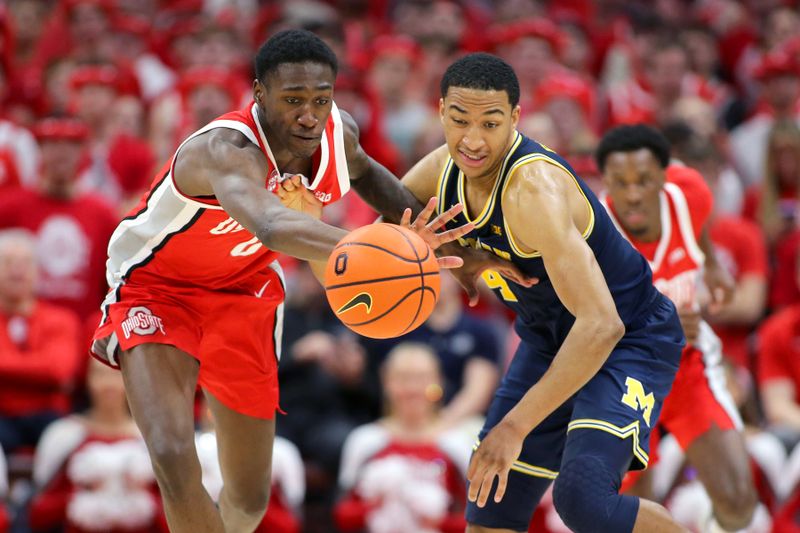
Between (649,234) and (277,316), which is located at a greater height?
(649,234)

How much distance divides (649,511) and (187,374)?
77.8 inches

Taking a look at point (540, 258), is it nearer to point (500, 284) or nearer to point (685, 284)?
point (500, 284)

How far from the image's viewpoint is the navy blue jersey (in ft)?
16.1

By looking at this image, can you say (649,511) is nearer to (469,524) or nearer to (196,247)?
(469,524)

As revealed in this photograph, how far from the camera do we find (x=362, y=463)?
7.95 metres

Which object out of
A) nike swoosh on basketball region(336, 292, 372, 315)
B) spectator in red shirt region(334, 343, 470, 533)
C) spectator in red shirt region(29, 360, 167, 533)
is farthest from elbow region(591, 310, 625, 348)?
spectator in red shirt region(29, 360, 167, 533)

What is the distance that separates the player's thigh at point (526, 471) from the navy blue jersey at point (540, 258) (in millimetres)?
226

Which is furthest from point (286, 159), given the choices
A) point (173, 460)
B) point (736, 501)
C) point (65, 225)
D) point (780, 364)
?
point (780, 364)

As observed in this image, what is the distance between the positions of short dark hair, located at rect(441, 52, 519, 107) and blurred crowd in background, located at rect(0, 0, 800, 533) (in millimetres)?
1501

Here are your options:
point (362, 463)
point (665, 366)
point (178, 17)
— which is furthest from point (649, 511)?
point (178, 17)

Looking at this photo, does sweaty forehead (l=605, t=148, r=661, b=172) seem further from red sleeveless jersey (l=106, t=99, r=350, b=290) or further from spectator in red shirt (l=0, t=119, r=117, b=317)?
spectator in red shirt (l=0, t=119, r=117, b=317)

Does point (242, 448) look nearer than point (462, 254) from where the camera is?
No

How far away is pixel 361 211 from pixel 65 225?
2.25 m

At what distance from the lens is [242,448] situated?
551 centimetres
